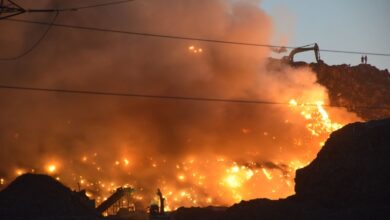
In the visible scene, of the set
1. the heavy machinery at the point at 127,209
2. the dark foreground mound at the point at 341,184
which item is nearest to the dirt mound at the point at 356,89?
the dark foreground mound at the point at 341,184

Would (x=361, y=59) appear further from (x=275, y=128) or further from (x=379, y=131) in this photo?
(x=379, y=131)

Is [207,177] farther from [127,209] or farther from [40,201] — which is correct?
[40,201]

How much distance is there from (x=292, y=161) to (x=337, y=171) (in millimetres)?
14899

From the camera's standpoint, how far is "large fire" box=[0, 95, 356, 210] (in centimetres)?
3606

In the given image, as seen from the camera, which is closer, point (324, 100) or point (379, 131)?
point (379, 131)

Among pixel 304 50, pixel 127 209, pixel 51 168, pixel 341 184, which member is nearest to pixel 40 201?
pixel 127 209

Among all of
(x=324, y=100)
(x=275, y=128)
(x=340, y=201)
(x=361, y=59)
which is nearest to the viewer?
(x=340, y=201)

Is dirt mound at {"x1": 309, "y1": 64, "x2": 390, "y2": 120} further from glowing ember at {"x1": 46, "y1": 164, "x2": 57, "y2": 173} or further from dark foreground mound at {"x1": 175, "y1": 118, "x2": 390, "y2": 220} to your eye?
glowing ember at {"x1": 46, "y1": 164, "x2": 57, "y2": 173}

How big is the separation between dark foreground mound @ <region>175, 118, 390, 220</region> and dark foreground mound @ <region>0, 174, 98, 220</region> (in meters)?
6.94

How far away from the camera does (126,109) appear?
41000 mm

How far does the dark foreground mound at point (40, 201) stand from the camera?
25.9m

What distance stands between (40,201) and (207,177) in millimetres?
14848

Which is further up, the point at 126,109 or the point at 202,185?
the point at 126,109

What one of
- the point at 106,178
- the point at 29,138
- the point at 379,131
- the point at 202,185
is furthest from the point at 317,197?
the point at 29,138
